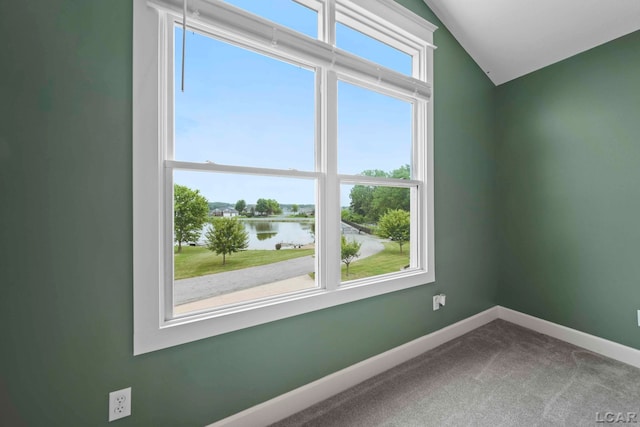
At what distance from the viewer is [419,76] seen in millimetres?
2236

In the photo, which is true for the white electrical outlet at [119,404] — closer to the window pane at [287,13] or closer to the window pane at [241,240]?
the window pane at [241,240]

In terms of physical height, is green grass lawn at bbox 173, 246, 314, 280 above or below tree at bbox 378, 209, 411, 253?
below

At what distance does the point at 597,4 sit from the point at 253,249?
2792mm

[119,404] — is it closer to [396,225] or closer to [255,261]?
[255,261]

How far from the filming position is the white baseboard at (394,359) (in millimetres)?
1479

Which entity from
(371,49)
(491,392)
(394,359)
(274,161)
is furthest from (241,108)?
(491,392)

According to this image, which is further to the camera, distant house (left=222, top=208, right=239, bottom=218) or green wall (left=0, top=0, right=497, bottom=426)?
distant house (left=222, top=208, right=239, bottom=218)

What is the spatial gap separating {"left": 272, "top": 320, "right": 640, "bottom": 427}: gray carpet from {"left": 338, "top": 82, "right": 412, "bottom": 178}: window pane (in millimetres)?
1451

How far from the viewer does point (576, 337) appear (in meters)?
2.28

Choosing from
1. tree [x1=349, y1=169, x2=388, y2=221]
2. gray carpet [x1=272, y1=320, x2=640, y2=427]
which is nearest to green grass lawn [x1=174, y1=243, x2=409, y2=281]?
tree [x1=349, y1=169, x2=388, y2=221]

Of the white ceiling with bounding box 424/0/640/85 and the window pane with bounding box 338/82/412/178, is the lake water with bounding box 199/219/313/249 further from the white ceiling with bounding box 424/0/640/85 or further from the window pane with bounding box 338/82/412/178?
the white ceiling with bounding box 424/0/640/85

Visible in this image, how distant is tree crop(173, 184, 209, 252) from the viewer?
136cm

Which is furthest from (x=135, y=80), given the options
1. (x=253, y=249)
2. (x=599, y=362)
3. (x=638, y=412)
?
(x=599, y=362)

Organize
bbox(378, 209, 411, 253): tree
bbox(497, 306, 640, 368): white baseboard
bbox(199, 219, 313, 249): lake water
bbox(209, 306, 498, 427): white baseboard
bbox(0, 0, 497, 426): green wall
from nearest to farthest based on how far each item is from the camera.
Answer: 1. bbox(0, 0, 497, 426): green wall
2. bbox(209, 306, 498, 427): white baseboard
3. bbox(199, 219, 313, 249): lake water
4. bbox(497, 306, 640, 368): white baseboard
5. bbox(378, 209, 411, 253): tree
